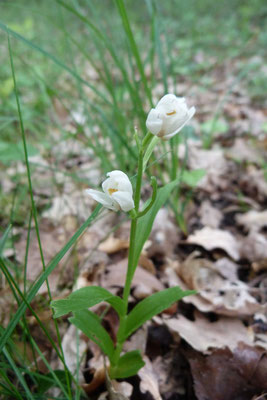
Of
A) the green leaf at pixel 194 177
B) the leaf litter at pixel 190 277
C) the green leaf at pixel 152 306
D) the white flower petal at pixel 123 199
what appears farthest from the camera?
the green leaf at pixel 194 177

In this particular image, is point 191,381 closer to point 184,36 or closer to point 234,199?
point 234,199

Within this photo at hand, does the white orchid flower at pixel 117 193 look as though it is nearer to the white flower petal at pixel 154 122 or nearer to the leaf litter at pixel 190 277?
the white flower petal at pixel 154 122

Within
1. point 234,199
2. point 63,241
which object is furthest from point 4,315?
point 234,199

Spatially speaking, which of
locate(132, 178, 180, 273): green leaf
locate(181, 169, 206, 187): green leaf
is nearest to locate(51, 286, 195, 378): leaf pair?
locate(132, 178, 180, 273): green leaf

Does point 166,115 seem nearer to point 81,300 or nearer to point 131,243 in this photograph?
point 131,243

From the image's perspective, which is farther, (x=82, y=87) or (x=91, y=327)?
(x=82, y=87)

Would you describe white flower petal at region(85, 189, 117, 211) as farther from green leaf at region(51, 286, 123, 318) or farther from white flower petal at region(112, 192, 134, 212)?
green leaf at region(51, 286, 123, 318)

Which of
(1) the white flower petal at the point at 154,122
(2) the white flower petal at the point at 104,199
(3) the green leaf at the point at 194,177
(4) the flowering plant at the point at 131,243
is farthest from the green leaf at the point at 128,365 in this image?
(3) the green leaf at the point at 194,177

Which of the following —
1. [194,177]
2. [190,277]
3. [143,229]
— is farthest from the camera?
[194,177]

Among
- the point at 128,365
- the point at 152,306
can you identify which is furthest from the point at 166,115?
the point at 128,365
